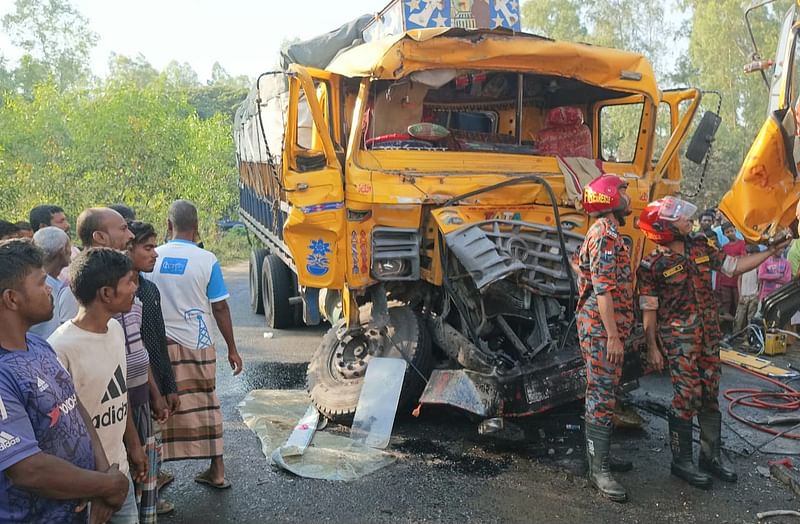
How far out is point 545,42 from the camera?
468 cm

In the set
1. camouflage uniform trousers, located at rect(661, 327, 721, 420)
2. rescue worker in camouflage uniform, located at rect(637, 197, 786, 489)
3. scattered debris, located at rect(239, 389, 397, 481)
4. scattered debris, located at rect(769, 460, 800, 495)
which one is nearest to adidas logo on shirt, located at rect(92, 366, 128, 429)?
scattered debris, located at rect(239, 389, 397, 481)

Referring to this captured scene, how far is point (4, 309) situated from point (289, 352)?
5.63 m

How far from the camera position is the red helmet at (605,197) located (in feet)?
11.8

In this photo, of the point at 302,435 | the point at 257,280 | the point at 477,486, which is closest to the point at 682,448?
the point at 477,486

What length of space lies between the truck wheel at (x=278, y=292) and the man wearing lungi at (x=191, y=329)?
14.2ft

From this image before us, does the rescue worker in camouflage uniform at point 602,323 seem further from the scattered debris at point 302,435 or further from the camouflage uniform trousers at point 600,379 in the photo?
the scattered debris at point 302,435

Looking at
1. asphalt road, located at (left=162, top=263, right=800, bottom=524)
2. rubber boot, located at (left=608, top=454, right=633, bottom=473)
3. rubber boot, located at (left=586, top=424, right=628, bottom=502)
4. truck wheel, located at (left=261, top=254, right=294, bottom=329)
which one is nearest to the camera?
asphalt road, located at (left=162, top=263, right=800, bottom=524)

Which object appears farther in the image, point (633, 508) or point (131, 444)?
point (633, 508)

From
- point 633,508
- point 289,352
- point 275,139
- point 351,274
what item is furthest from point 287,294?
point 633,508

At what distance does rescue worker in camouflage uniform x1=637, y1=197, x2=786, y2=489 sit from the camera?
3744 mm

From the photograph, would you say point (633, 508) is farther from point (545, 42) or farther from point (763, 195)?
point (545, 42)

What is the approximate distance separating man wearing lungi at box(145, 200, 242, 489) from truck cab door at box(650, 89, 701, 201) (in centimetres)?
342

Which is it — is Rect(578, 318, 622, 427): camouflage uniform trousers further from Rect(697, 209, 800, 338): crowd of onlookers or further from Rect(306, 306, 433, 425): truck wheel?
Rect(697, 209, 800, 338): crowd of onlookers

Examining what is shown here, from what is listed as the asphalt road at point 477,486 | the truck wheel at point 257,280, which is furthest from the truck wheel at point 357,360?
the truck wheel at point 257,280
